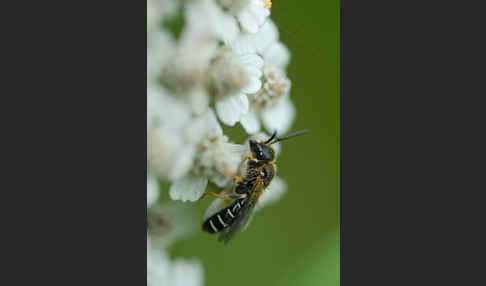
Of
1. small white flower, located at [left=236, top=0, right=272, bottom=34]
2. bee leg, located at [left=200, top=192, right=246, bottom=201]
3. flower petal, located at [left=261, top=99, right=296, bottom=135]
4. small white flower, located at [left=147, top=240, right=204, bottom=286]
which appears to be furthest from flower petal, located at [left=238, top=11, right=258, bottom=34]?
small white flower, located at [left=147, top=240, right=204, bottom=286]

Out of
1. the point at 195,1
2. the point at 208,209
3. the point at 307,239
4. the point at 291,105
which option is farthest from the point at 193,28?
the point at 307,239

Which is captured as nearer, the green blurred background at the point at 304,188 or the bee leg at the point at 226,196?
the bee leg at the point at 226,196

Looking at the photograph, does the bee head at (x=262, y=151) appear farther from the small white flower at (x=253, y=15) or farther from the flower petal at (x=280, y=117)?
the small white flower at (x=253, y=15)

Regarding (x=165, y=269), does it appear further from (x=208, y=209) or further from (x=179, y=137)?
(x=179, y=137)

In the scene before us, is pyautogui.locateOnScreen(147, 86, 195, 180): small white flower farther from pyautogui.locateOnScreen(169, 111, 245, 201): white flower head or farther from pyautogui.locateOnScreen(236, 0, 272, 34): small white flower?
pyautogui.locateOnScreen(236, 0, 272, 34): small white flower

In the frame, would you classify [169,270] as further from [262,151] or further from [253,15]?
[253,15]

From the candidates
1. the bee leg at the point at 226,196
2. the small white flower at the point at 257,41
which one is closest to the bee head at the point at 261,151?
the bee leg at the point at 226,196

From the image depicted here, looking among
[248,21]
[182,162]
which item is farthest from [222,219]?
[248,21]
